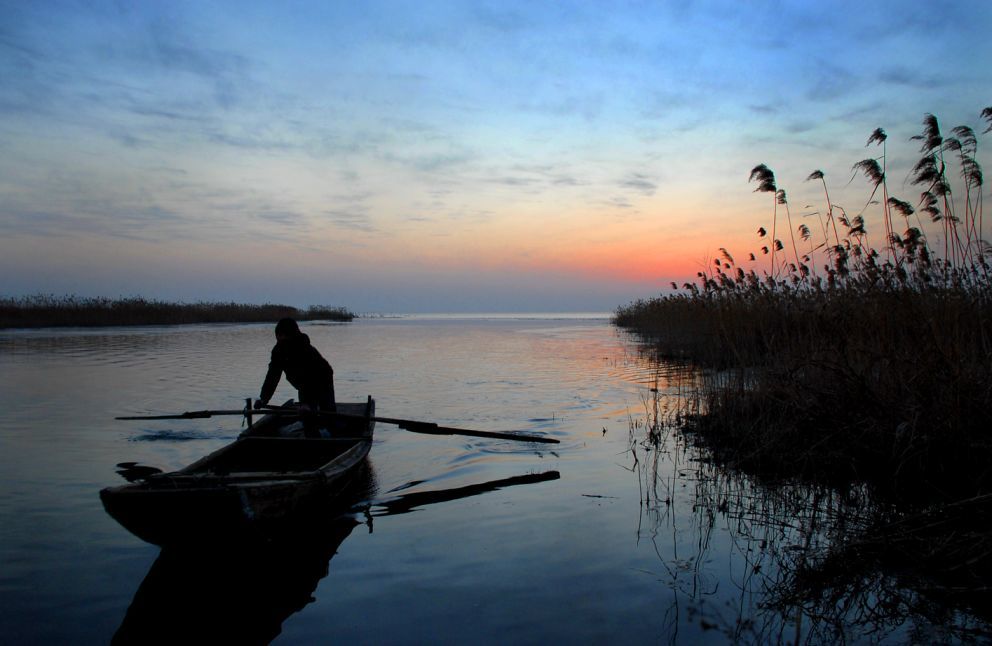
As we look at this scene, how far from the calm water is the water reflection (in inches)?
0.6

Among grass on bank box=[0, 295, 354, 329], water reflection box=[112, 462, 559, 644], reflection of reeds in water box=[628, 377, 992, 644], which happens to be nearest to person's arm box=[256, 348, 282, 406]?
water reflection box=[112, 462, 559, 644]

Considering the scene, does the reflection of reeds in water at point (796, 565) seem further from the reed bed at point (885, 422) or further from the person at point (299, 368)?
the person at point (299, 368)


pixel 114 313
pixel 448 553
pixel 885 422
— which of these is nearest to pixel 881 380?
pixel 885 422

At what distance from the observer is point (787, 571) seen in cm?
390

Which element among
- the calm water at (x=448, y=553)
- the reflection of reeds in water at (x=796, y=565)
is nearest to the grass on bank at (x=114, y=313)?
the calm water at (x=448, y=553)

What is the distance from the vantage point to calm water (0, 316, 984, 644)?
3475mm

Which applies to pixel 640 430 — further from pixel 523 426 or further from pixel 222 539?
pixel 222 539

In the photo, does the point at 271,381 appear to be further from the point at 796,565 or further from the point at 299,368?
the point at 796,565

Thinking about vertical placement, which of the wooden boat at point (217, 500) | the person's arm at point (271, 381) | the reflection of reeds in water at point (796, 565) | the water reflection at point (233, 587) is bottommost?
the water reflection at point (233, 587)

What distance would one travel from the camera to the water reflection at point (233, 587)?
3.46 metres

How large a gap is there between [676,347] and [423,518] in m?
14.8

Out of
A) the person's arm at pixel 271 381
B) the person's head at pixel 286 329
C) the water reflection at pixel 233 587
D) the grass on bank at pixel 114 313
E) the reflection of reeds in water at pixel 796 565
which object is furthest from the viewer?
the grass on bank at pixel 114 313

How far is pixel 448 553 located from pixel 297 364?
3352 millimetres

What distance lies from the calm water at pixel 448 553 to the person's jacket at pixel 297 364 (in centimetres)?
131
